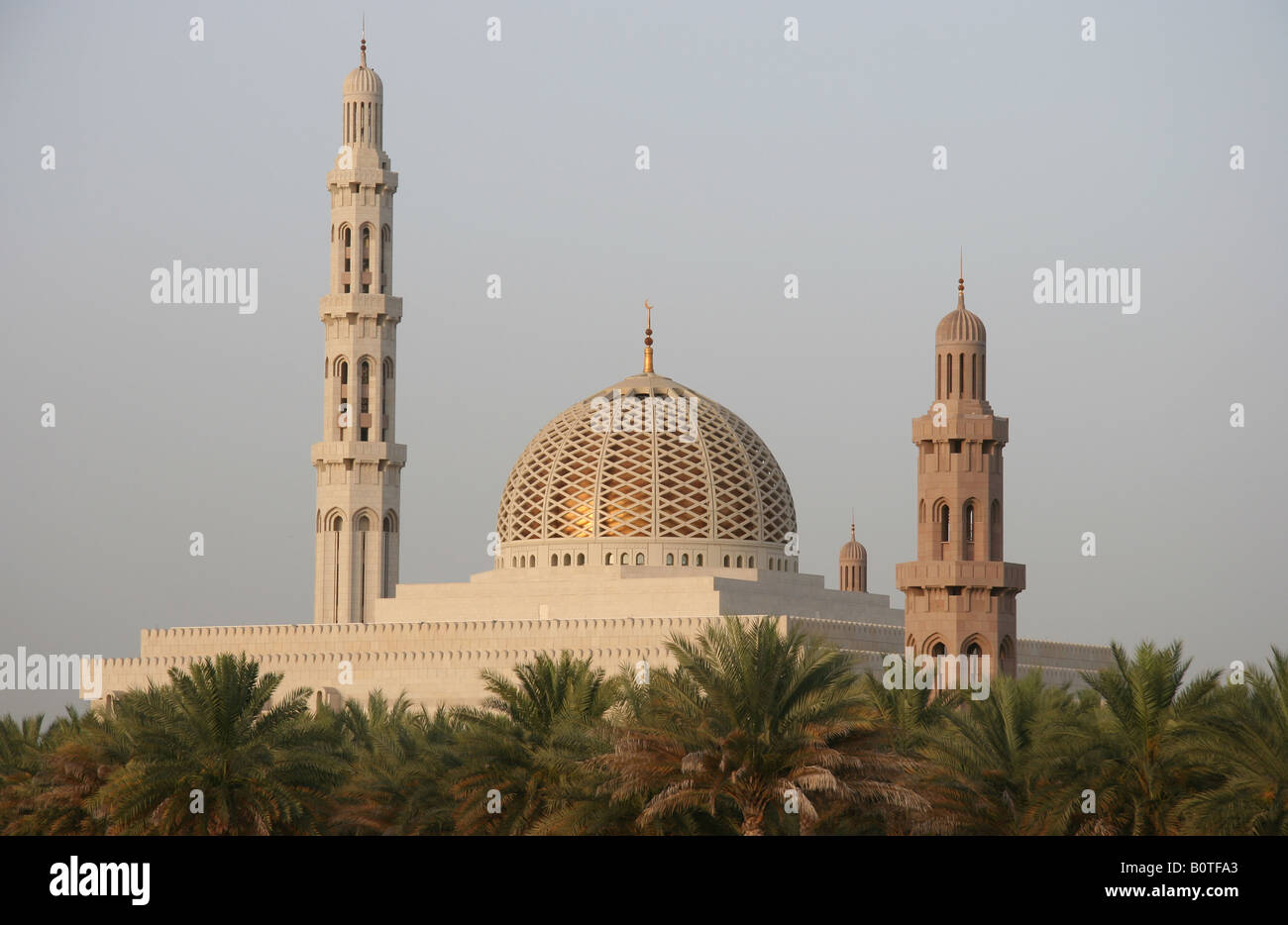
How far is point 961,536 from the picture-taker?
4538cm

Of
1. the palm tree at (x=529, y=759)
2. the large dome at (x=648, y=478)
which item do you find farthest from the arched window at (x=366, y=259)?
the palm tree at (x=529, y=759)

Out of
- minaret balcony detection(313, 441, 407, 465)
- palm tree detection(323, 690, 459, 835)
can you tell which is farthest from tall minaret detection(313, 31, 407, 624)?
palm tree detection(323, 690, 459, 835)

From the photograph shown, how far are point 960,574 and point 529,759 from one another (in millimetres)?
16983

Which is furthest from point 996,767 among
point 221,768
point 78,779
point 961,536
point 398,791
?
point 961,536

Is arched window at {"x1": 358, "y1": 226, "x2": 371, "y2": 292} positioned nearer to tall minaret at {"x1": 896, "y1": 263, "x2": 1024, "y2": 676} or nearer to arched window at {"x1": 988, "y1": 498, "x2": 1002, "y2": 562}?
tall minaret at {"x1": 896, "y1": 263, "x2": 1024, "y2": 676}

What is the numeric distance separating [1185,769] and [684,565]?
28.5 metres

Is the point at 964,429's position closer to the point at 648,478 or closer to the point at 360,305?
the point at 648,478

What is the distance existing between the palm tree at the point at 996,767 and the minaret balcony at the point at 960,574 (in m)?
14.4

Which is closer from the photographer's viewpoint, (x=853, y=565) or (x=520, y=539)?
(x=520, y=539)

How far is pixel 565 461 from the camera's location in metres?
56.8

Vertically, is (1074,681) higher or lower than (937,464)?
lower
